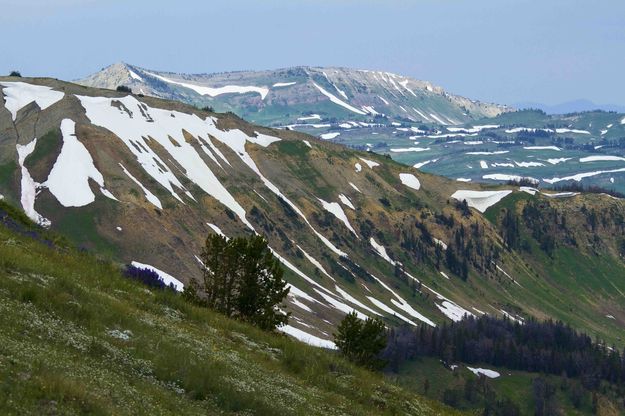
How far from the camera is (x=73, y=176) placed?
168 m

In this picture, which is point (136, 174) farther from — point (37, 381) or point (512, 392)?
point (37, 381)

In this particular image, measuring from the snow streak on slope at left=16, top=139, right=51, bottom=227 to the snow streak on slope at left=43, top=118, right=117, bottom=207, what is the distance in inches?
137

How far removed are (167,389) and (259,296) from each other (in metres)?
23.1

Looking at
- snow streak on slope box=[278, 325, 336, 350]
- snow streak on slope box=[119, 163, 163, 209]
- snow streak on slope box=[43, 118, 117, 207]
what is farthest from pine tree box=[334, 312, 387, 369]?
snow streak on slope box=[119, 163, 163, 209]

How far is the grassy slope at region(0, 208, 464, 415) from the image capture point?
20.6 metres

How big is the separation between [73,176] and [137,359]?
151544 millimetres

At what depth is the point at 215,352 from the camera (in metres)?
28.6

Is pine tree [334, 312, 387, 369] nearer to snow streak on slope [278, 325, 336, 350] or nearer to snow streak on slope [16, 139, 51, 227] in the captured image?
snow streak on slope [278, 325, 336, 350]

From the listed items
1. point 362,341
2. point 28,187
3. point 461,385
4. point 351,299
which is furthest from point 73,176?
point 362,341

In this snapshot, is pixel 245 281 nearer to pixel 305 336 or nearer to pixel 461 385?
pixel 305 336

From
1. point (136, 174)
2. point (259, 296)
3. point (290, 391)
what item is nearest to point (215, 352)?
point (290, 391)

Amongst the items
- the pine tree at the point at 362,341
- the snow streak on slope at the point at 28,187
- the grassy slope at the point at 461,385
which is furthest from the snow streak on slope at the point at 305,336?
the pine tree at the point at 362,341

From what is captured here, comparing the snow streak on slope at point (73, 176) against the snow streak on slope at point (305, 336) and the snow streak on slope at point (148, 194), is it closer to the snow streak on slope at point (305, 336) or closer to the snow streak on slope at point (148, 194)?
the snow streak on slope at point (148, 194)

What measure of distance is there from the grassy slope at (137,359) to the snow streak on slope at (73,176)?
5091 inches
